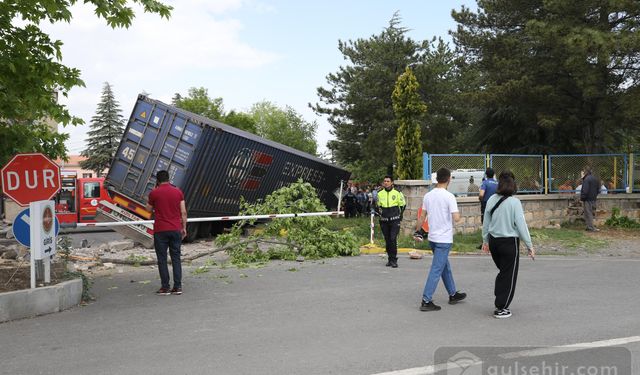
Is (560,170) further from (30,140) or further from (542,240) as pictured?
(30,140)

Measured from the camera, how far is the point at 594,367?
4508 mm

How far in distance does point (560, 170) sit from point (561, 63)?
4.78 meters

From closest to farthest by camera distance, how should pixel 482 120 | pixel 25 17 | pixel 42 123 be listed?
pixel 25 17 → pixel 42 123 → pixel 482 120

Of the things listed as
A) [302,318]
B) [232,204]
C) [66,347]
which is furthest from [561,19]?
[66,347]

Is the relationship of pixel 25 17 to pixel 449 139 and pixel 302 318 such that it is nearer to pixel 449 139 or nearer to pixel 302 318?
pixel 302 318

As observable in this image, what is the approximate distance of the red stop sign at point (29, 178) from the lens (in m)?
7.34

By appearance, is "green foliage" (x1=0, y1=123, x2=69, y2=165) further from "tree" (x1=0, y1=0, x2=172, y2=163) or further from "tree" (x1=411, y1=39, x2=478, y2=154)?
"tree" (x1=411, y1=39, x2=478, y2=154)

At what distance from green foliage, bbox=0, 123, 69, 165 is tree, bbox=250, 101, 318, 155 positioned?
2178 inches

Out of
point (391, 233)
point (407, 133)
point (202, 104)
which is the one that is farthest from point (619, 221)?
point (202, 104)

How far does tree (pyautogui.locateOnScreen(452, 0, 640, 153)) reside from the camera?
16.3m

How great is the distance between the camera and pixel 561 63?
19.2m

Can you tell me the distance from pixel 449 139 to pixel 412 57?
5.56 m

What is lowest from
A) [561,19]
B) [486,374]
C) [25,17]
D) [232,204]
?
[486,374]

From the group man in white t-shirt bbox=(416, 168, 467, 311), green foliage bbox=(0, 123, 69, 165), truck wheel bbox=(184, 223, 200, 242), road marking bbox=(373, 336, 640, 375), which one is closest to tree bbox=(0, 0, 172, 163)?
green foliage bbox=(0, 123, 69, 165)
